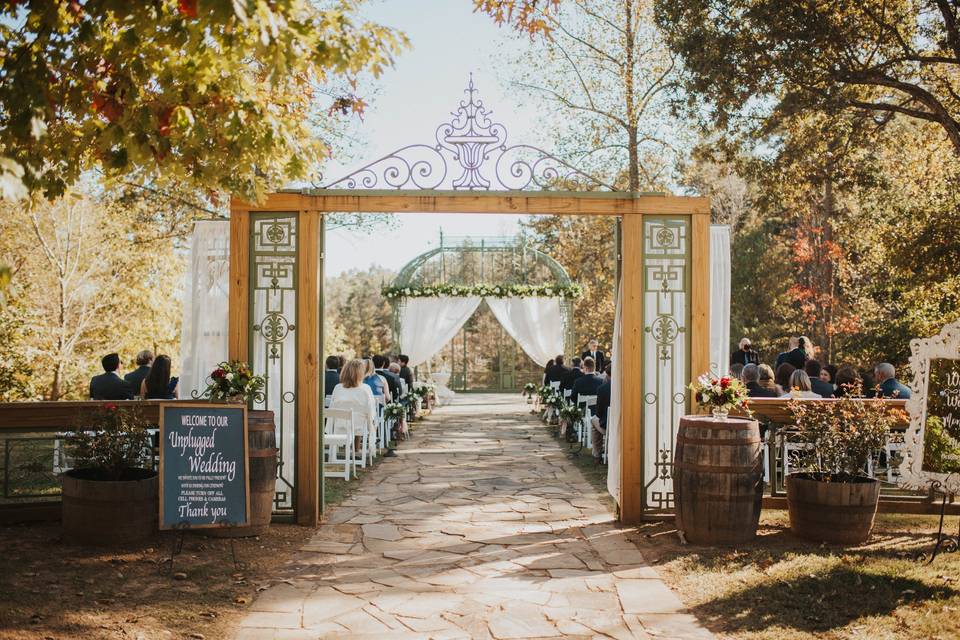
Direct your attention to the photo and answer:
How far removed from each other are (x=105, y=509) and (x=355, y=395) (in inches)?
153

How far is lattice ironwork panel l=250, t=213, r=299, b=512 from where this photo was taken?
20.9 ft

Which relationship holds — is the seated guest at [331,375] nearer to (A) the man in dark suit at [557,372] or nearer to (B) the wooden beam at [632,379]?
(A) the man in dark suit at [557,372]

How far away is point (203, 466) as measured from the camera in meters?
5.18

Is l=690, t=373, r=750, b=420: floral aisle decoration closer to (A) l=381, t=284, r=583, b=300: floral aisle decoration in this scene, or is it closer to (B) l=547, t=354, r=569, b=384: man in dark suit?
(B) l=547, t=354, r=569, b=384: man in dark suit

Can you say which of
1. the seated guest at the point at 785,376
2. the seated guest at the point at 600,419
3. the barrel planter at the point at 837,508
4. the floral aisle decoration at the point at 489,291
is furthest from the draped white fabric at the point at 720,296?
the floral aisle decoration at the point at 489,291

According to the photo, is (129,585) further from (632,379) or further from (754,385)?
(754,385)

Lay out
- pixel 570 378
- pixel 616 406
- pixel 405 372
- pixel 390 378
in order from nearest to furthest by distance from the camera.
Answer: pixel 616 406
pixel 390 378
pixel 570 378
pixel 405 372

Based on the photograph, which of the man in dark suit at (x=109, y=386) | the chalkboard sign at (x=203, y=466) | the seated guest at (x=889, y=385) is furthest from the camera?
the man in dark suit at (x=109, y=386)

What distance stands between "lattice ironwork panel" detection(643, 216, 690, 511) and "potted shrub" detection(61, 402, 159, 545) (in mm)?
3762

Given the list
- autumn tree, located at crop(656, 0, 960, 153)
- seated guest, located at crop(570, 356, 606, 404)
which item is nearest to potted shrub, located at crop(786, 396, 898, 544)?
seated guest, located at crop(570, 356, 606, 404)

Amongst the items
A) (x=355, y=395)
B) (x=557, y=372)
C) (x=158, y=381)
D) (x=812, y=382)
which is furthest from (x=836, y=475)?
(x=557, y=372)

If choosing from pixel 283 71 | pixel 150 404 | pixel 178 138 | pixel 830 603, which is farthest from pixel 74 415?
pixel 830 603

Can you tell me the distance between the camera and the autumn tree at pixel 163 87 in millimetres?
3637


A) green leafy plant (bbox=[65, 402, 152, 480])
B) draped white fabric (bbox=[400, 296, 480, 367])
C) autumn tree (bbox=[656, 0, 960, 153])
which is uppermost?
autumn tree (bbox=[656, 0, 960, 153])
